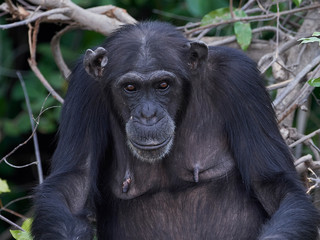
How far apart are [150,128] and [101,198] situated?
1115 millimetres

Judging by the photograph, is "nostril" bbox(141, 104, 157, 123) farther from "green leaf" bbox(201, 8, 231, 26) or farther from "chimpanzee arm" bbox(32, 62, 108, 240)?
"green leaf" bbox(201, 8, 231, 26)

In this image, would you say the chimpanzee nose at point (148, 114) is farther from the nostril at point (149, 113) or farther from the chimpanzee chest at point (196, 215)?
the chimpanzee chest at point (196, 215)

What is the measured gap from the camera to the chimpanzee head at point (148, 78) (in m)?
6.77

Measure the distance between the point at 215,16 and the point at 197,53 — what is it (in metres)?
2.06

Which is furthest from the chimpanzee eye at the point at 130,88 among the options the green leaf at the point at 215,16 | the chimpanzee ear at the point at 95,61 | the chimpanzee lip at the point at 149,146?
the green leaf at the point at 215,16

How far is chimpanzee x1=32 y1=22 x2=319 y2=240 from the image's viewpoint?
22.6 feet

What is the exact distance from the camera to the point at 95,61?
23.1 ft

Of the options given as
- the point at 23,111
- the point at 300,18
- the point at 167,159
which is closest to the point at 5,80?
the point at 23,111

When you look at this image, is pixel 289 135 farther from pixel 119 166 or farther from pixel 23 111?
pixel 23 111

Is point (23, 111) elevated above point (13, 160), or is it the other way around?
point (23, 111)

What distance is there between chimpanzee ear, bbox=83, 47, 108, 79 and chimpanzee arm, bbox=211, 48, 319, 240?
1.07 meters

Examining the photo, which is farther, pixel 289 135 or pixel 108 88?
pixel 289 135

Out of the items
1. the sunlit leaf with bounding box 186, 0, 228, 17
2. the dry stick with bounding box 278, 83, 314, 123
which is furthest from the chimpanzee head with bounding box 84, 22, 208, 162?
the sunlit leaf with bounding box 186, 0, 228, 17

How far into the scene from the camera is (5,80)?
12.8 metres
